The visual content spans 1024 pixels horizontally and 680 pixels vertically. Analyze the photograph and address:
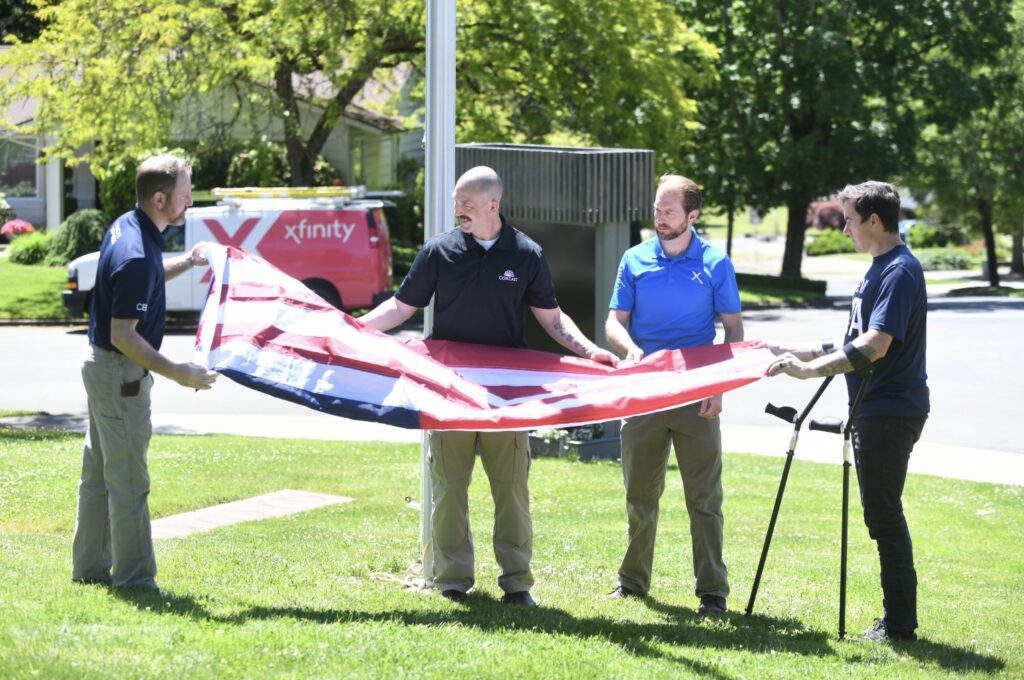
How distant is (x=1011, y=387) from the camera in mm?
19000

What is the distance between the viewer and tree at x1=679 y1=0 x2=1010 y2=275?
37.1 meters

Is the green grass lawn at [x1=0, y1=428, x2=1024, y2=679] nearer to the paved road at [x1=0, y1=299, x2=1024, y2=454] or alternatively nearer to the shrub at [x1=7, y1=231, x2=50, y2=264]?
the paved road at [x1=0, y1=299, x2=1024, y2=454]

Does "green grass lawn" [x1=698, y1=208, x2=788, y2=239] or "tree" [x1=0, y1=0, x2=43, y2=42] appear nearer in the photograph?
"tree" [x1=0, y1=0, x2=43, y2=42]

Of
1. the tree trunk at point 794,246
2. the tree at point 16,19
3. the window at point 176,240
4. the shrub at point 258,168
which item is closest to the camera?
the tree at point 16,19

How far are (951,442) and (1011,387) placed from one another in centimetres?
492

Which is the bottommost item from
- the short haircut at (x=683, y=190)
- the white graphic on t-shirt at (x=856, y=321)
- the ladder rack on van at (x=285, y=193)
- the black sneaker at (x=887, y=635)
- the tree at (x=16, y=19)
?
the black sneaker at (x=887, y=635)

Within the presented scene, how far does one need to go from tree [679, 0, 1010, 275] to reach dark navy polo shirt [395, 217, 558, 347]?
31.5 meters

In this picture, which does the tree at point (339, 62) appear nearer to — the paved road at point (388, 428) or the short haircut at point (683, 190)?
the paved road at point (388, 428)

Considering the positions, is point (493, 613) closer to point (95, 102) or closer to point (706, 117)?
point (95, 102)

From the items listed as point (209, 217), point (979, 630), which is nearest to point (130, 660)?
point (979, 630)

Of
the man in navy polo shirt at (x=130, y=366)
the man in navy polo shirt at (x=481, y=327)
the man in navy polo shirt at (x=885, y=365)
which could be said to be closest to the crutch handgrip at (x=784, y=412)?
the man in navy polo shirt at (x=885, y=365)

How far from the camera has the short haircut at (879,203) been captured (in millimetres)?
5953

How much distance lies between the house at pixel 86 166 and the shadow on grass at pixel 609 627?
2941 centimetres

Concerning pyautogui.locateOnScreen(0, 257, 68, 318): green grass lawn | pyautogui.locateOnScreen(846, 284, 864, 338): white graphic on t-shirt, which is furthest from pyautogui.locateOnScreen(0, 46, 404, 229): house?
pyautogui.locateOnScreen(846, 284, 864, 338): white graphic on t-shirt
